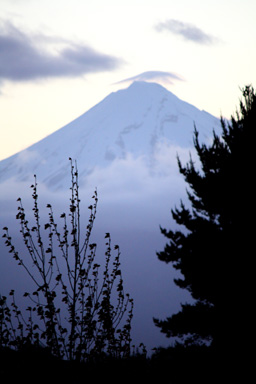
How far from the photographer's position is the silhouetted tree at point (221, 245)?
13883 mm

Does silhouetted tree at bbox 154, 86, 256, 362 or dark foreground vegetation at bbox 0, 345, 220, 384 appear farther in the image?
silhouetted tree at bbox 154, 86, 256, 362

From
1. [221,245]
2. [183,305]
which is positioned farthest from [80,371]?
[183,305]

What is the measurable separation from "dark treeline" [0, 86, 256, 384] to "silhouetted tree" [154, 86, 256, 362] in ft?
0.13

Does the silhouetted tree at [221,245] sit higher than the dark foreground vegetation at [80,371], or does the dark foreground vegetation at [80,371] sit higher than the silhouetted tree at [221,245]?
the silhouetted tree at [221,245]

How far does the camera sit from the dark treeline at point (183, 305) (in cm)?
723

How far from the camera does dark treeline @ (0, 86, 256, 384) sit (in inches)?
285

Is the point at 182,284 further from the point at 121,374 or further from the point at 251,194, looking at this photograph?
the point at 121,374

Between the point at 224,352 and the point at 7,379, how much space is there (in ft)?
23.8

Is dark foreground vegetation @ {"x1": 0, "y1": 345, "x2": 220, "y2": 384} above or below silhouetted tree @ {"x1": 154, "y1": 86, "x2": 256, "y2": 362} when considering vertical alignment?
below

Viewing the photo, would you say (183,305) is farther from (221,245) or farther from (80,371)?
(80,371)

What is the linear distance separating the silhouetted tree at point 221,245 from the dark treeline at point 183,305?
39 millimetres

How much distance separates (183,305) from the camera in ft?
64.1

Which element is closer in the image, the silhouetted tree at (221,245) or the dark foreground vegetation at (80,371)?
the dark foreground vegetation at (80,371)

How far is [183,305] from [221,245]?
4971 mm
